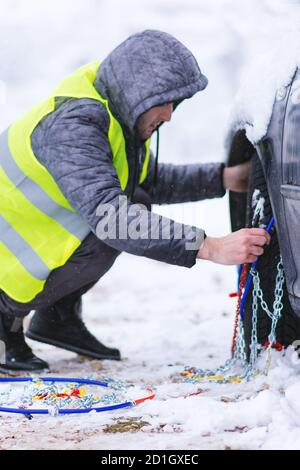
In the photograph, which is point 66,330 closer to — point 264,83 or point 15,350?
point 15,350

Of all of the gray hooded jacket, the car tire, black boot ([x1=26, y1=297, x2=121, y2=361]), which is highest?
the gray hooded jacket

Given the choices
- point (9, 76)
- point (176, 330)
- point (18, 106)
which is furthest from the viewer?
point (9, 76)

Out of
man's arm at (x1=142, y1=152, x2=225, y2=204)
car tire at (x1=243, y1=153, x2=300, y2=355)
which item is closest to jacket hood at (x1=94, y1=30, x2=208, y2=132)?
car tire at (x1=243, y1=153, x2=300, y2=355)

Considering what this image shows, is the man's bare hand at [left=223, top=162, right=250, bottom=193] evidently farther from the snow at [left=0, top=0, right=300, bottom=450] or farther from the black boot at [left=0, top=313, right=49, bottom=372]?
the black boot at [left=0, top=313, right=49, bottom=372]

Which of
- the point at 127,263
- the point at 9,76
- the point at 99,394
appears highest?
the point at 9,76

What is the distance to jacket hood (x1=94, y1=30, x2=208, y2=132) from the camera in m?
2.61

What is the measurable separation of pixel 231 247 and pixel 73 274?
777 millimetres

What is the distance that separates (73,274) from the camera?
2.99 metres

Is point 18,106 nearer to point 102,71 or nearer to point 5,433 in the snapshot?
point 102,71

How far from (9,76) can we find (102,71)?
320 inches

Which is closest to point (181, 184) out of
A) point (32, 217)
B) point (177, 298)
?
point (32, 217)

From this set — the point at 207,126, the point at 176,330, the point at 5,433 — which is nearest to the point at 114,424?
the point at 5,433

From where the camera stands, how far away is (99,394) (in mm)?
2629

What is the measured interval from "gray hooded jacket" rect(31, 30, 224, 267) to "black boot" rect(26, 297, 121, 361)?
0.82 meters
